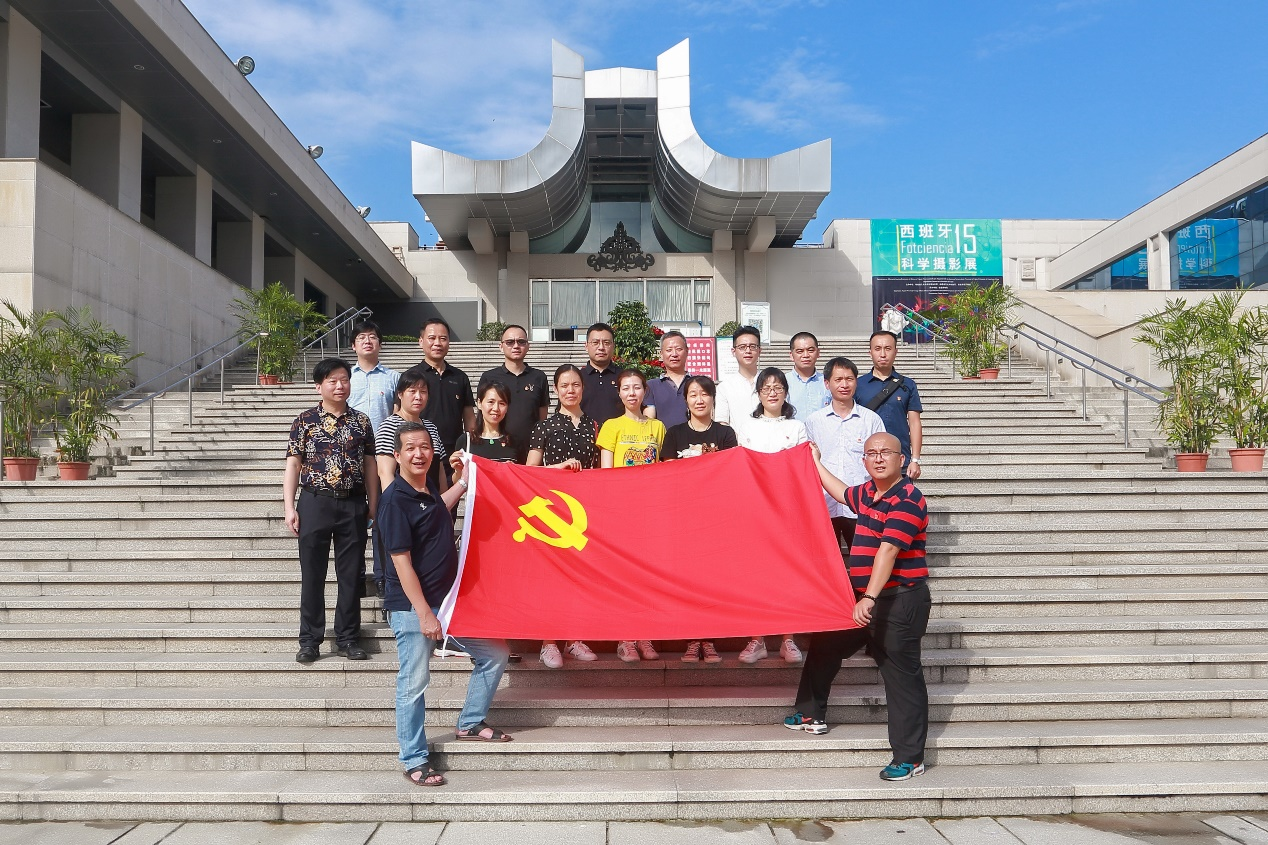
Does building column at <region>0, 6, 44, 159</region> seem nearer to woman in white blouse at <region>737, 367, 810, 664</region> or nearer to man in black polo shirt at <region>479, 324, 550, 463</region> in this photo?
man in black polo shirt at <region>479, 324, 550, 463</region>

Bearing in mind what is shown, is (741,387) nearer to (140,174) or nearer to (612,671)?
(612,671)

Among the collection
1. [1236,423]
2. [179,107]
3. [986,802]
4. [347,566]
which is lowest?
[986,802]

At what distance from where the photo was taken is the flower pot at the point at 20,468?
9031 millimetres

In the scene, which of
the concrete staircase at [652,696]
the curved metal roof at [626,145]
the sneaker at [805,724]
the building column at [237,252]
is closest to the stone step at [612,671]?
the concrete staircase at [652,696]

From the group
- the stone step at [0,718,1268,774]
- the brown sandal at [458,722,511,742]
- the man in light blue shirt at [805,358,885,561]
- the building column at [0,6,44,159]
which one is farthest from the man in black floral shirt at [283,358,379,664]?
the building column at [0,6,44,159]

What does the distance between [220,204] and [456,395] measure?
17139 mm

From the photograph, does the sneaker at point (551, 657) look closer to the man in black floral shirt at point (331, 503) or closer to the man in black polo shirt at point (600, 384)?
the man in black floral shirt at point (331, 503)

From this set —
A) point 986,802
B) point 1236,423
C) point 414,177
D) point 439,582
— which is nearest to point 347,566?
point 439,582

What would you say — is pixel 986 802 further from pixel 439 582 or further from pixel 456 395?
pixel 456 395

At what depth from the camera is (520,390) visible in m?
6.23

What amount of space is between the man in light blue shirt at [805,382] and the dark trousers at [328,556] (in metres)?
3.14

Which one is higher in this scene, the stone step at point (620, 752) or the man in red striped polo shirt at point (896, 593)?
the man in red striped polo shirt at point (896, 593)

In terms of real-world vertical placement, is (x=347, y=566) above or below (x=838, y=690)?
above

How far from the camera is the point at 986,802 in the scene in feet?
14.1
